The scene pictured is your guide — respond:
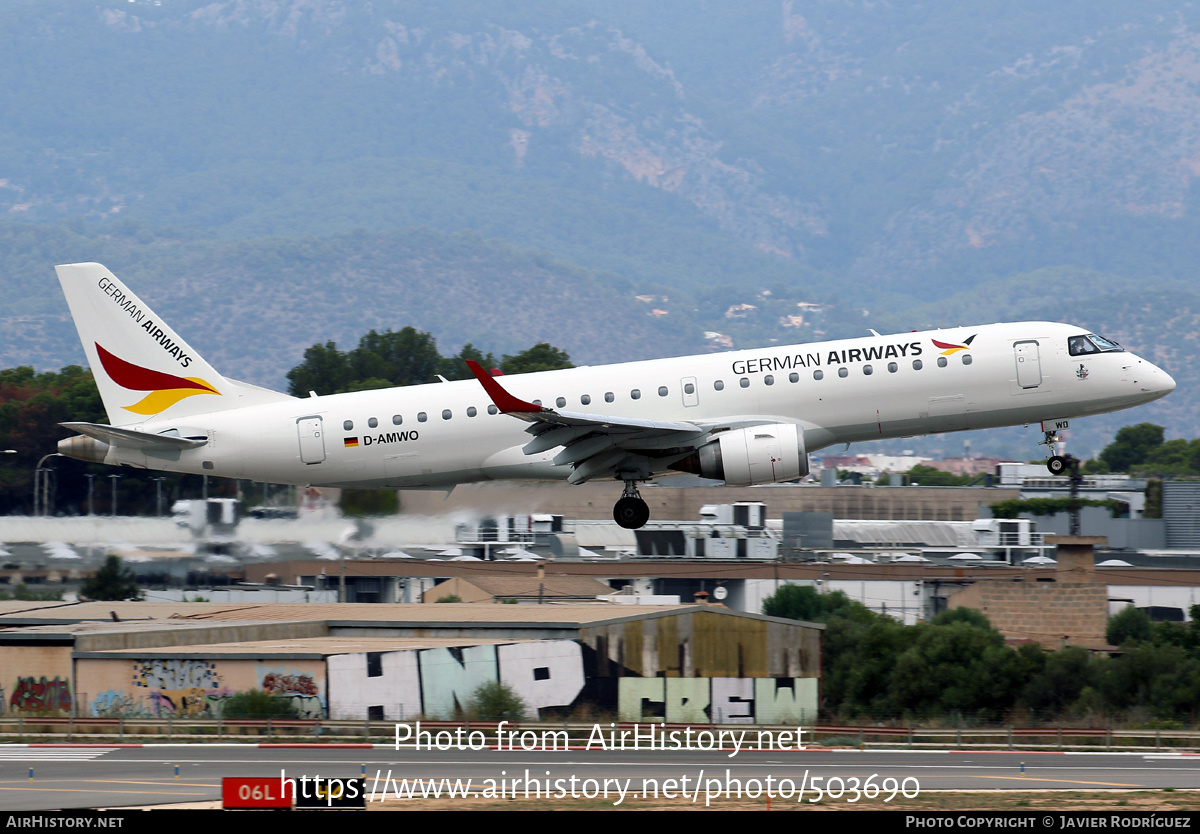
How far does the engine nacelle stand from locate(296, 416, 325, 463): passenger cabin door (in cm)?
945

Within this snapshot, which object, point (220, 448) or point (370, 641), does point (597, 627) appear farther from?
point (220, 448)

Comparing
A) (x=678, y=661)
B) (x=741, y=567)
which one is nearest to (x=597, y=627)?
(x=678, y=661)

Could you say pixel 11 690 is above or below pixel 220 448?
below

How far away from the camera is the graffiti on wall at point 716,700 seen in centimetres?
4638

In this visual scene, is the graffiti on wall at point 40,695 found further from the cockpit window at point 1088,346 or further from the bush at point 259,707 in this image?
the cockpit window at point 1088,346

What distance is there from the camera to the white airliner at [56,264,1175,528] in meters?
33.7

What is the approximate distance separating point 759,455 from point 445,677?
1559 centimetres

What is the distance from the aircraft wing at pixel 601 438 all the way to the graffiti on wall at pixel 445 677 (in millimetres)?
11403

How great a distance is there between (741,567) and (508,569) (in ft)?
47.8

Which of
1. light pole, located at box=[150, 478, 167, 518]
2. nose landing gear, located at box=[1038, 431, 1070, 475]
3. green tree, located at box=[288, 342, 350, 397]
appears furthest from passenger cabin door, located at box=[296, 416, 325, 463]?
green tree, located at box=[288, 342, 350, 397]

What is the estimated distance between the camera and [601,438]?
33656mm

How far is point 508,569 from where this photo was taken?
66062mm
